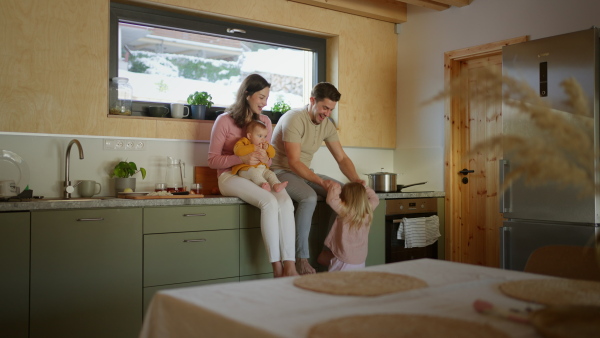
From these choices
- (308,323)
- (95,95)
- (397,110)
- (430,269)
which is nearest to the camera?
(308,323)

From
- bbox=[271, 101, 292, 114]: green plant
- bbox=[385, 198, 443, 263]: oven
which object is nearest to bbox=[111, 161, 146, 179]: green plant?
bbox=[271, 101, 292, 114]: green plant

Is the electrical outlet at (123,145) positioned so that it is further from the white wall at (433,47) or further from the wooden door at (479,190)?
the wooden door at (479,190)

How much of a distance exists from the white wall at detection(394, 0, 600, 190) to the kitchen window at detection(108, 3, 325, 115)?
799mm

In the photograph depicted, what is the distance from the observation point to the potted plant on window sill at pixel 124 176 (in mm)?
3617

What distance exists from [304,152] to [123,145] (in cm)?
119

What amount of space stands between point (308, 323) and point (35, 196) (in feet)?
9.47

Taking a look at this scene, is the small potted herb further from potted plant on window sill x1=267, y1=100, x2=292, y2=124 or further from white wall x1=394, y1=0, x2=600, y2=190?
white wall x1=394, y1=0, x2=600, y2=190

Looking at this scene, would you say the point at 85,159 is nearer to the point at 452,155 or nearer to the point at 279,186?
the point at 279,186

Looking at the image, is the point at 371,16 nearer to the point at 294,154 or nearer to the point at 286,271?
the point at 294,154

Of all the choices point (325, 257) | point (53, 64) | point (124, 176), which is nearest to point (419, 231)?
point (325, 257)

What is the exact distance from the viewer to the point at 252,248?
3.64 m

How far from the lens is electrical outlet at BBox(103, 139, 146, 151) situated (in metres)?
3.71

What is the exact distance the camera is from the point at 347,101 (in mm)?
4766

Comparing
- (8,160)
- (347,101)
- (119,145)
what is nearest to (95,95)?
(119,145)
